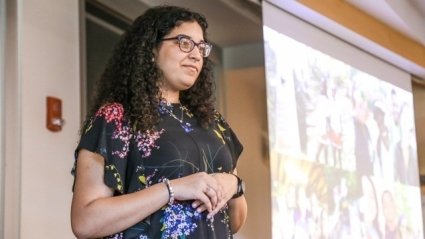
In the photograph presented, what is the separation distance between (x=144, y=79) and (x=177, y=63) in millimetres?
77

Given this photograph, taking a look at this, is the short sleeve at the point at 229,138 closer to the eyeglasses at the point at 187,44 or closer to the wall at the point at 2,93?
the eyeglasses at the point at 187,44

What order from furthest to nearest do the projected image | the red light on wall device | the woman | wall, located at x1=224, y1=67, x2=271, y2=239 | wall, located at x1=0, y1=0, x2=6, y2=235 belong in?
wall, located at x1=224, y1=67, x2=271, y2=239 < the projected image < the red light on wall device < wall, located at x1=0, y1=0, x2=6, y2=235 < the woman

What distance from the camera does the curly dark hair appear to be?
1241mm

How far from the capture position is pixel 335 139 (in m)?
3.36

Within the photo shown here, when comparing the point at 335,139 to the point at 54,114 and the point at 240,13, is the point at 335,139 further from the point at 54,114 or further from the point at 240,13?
the point at 54,114

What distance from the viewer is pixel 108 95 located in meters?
1.29

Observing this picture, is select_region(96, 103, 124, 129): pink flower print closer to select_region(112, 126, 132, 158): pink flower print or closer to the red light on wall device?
select_region(112, 126, 132, 158): pink flower print

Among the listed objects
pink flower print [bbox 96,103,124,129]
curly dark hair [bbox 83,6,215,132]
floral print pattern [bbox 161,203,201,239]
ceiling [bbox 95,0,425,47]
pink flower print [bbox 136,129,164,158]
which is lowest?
floral print pattern [bbox 161,203,201,239]

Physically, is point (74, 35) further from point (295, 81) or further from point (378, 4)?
point (378, 4)

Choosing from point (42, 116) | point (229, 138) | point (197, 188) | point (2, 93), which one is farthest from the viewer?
point (42, 116)

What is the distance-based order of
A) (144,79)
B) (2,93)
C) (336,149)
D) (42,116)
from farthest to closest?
(336,149), (42,116), (2,93), (144,79)

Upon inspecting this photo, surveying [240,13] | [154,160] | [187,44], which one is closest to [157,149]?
[154,160]

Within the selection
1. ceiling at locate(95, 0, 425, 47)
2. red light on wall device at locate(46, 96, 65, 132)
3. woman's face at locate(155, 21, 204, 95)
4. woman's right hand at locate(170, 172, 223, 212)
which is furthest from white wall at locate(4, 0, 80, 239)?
woman's right hand at locate(170, 172, 223, 212)

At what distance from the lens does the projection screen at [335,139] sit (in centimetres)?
287
